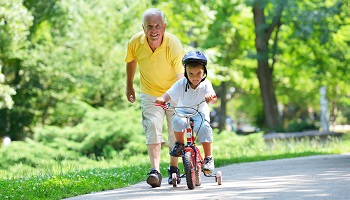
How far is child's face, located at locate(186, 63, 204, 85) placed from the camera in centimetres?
859

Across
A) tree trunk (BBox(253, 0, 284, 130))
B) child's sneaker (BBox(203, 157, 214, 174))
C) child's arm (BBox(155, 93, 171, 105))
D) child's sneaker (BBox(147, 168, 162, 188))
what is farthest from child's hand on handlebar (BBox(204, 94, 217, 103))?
tree trunk (BBox(253, 0, 284, 130))

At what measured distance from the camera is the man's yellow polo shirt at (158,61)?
9234 millimetres

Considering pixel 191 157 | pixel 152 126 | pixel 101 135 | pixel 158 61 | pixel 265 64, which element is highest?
pixel 265 64

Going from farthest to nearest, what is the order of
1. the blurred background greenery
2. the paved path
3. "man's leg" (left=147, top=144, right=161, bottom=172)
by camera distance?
the blurred background greenery, "man's leg" (left=147, top=144, right=161, bottom=172), the paved path

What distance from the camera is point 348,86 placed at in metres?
48.2

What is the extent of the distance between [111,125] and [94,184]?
11278 millimetres

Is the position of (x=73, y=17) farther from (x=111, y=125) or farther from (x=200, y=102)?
(x=200, y=102)

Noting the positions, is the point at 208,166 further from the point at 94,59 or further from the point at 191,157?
the point at 94,59

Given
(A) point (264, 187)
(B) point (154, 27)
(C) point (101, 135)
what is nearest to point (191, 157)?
(A) point (264, 187)

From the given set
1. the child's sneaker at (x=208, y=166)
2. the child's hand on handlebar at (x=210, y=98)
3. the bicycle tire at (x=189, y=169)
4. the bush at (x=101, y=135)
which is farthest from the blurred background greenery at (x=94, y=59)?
the child's hand on handlebar at (x=210, y=98)

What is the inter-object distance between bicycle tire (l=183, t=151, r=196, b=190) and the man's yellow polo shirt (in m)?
1.27

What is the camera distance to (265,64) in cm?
3653

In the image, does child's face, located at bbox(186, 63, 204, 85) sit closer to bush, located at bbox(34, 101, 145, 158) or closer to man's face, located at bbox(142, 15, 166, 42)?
man's face, located at bbox(142, 15, 166, 42)

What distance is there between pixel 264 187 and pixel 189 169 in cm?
82
